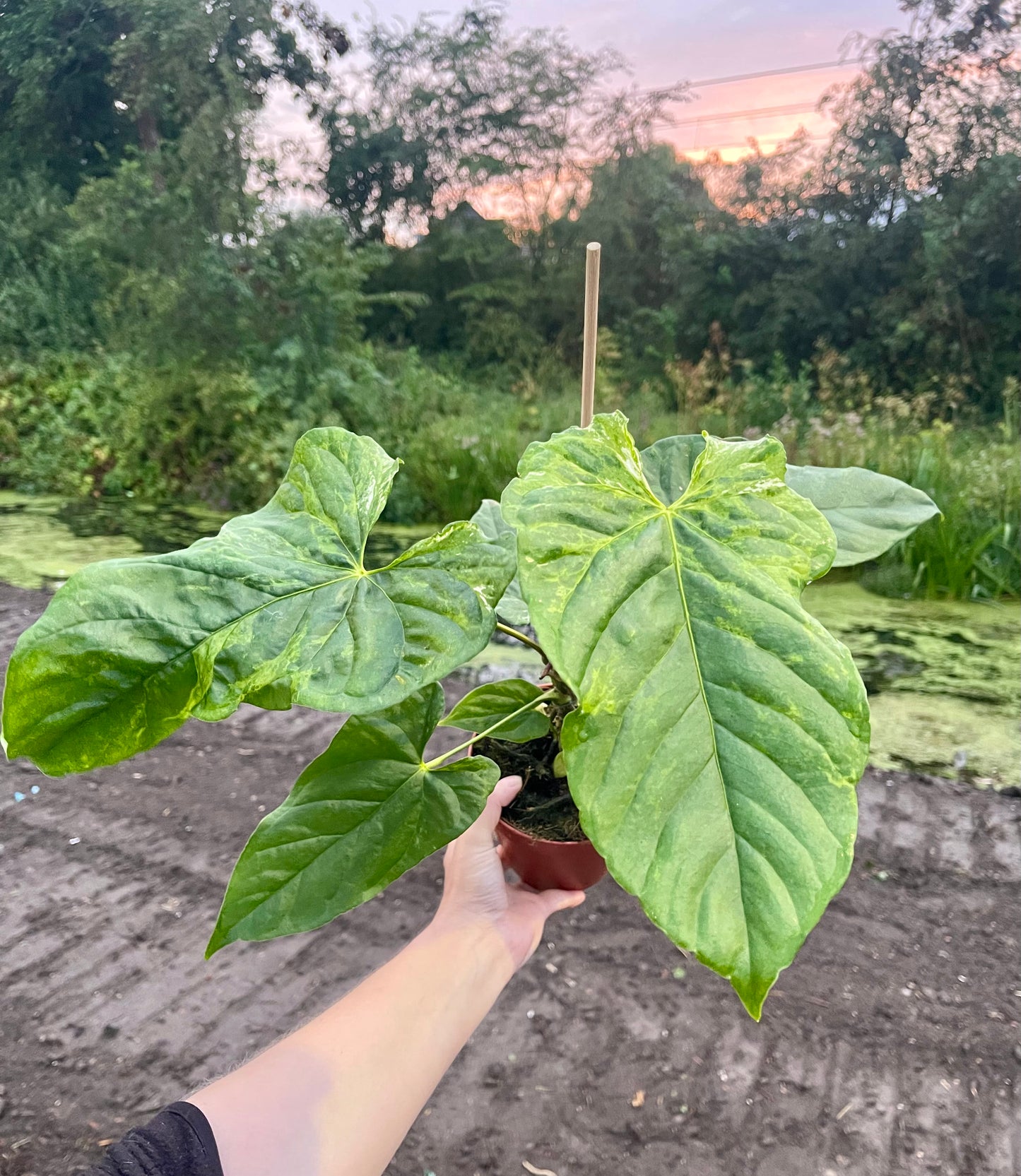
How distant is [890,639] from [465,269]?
2904 millimetres

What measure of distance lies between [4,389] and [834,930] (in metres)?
3.25

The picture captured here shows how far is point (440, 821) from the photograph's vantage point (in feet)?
1.69

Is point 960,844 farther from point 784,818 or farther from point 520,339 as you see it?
point 520,339

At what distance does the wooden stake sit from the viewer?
2.07 feet

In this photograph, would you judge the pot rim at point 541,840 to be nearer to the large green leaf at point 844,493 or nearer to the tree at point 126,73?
the large green leaf at point 844,493

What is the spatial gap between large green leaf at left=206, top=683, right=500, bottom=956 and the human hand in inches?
5.7

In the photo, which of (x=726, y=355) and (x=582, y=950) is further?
(x=726, y=355)

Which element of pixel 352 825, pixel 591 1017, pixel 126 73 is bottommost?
pixel 591 1017

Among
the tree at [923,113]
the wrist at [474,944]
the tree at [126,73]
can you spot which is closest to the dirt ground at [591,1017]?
the wrist at [474,944]

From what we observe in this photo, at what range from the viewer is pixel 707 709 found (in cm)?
38

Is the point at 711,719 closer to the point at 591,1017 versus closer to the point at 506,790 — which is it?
the point at 506,790

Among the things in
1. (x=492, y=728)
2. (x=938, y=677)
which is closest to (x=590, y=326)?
(x=492, y=728)

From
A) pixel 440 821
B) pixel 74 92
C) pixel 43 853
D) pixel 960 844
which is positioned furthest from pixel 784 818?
pixel 74 92

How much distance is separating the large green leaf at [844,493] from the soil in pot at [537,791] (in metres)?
0.25
